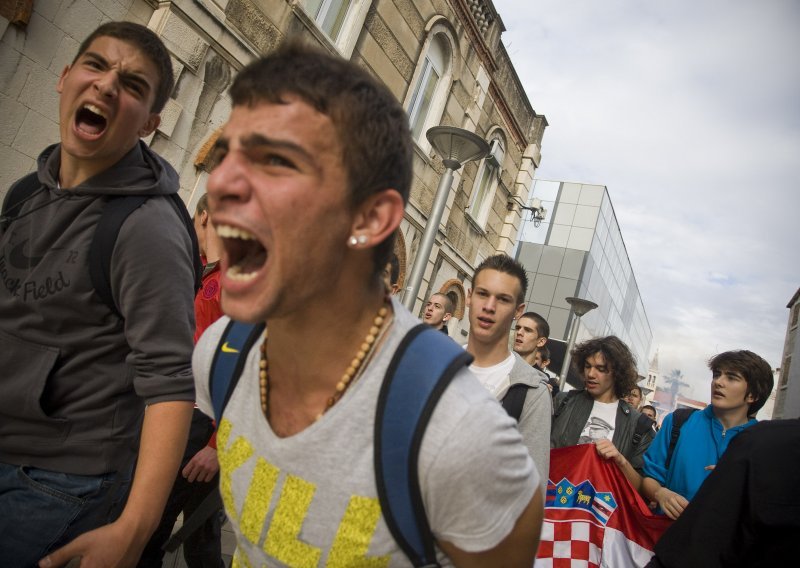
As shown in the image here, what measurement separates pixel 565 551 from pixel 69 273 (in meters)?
3.38

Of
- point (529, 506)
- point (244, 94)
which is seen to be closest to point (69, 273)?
point (244, 94)

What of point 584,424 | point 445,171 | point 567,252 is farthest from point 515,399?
point 567,252

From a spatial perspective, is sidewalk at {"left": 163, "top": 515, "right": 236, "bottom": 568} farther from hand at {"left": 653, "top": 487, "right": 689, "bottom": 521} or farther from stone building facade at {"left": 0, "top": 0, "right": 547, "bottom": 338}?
stone building facade at {"left": 0, "top": 0, "right": 547, "bottom": 338}

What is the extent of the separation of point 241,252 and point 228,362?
328 millimetres

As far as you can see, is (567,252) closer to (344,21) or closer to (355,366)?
(344,21)

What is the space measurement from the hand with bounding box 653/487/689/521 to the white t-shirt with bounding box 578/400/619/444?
0.59m

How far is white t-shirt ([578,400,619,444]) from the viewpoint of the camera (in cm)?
396

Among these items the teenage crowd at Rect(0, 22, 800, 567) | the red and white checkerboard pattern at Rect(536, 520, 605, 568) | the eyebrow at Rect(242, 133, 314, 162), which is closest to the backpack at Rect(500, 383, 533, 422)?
the teenage crowd at Rect(0, 22, 800, 567)

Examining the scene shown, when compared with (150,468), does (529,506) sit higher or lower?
higher

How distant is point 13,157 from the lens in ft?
13.7

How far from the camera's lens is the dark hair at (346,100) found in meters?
1.12

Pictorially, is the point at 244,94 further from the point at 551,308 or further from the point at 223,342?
the point at 551,308

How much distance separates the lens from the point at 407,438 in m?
1.02

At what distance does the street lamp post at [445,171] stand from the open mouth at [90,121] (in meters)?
4.44
